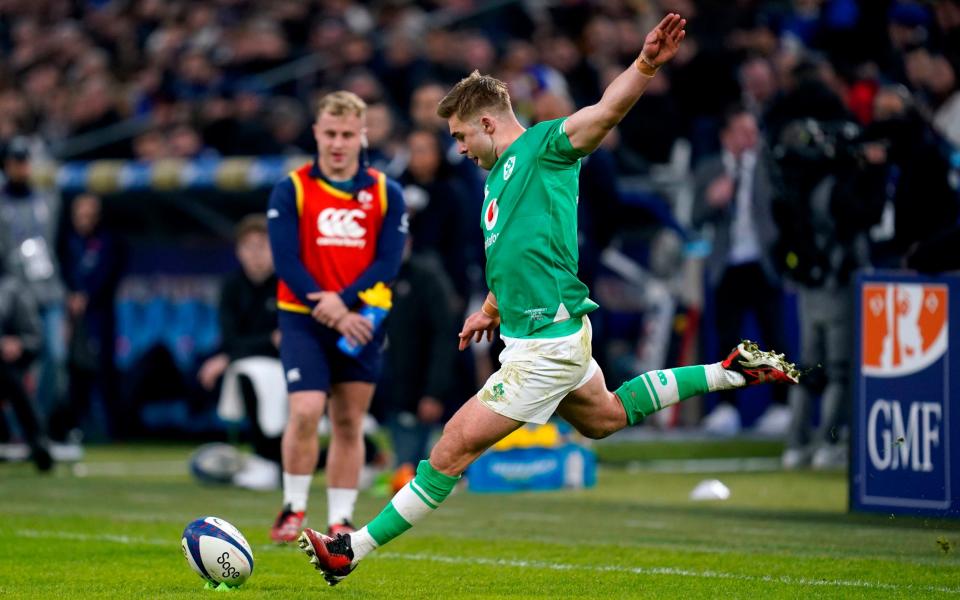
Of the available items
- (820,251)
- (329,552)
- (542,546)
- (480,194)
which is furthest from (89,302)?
(329,552)

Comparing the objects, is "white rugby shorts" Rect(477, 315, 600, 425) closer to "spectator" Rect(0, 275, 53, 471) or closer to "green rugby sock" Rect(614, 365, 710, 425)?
"green rugby sock" Rect(614, 365, 710, 425)

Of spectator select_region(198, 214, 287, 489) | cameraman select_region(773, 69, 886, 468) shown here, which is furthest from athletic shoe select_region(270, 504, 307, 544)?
cameraman select_region(773, 69, 886, 468)

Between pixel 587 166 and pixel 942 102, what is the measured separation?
270 cm

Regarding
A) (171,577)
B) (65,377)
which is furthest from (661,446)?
(171,577)

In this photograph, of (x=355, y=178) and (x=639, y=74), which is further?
(x=355, y=178)

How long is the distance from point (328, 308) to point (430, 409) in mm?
3880

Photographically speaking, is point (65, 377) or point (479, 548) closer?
point (479, 548)

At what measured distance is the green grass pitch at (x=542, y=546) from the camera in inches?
288

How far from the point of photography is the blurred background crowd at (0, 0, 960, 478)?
13.2 metres

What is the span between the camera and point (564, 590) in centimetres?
719

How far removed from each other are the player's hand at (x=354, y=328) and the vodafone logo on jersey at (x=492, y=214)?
5.81ft

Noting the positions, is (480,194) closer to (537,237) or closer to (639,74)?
(537,237)

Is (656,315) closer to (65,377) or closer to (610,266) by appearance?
(610,266)

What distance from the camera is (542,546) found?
29.6ft
